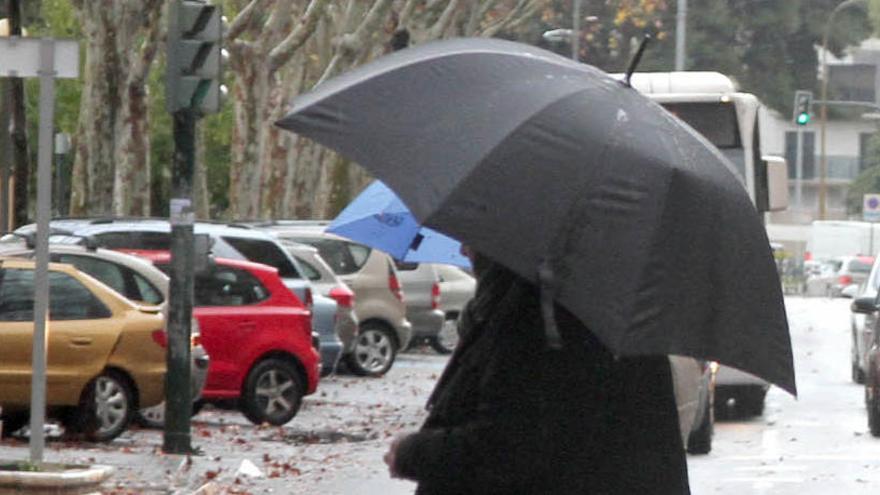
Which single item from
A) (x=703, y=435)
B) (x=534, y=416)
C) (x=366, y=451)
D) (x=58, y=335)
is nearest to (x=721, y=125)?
(x=703, y=435)

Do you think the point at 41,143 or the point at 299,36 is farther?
the point at 299,36

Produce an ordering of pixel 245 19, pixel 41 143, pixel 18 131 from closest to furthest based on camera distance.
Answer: pixel 41 143
pixel 18 131
pixel 245 19

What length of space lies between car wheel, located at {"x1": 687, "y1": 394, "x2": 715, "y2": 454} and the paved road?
11 cm

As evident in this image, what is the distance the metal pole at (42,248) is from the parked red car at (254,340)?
6193 mm

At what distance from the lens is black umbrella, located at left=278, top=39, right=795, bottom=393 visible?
475 cm

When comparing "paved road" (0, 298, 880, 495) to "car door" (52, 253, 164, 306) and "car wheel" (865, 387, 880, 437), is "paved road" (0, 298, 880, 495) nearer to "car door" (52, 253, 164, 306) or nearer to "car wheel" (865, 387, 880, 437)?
"car wheel" (865, 387, 880, 437)

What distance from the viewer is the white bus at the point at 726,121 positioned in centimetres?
2156

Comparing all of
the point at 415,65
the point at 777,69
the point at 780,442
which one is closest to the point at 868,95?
the point at 777,69

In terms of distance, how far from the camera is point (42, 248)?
12273 millimetres

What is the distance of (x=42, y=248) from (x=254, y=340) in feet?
22.0

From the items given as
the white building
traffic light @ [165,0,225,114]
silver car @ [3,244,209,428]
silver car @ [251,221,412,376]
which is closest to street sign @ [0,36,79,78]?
traffic light @ [165,0,225,114]

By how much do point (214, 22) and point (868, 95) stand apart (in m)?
93.2

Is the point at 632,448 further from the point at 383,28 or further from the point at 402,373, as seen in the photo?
the point at 383,28

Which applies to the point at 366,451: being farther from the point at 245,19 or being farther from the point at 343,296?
the point at 245,19
